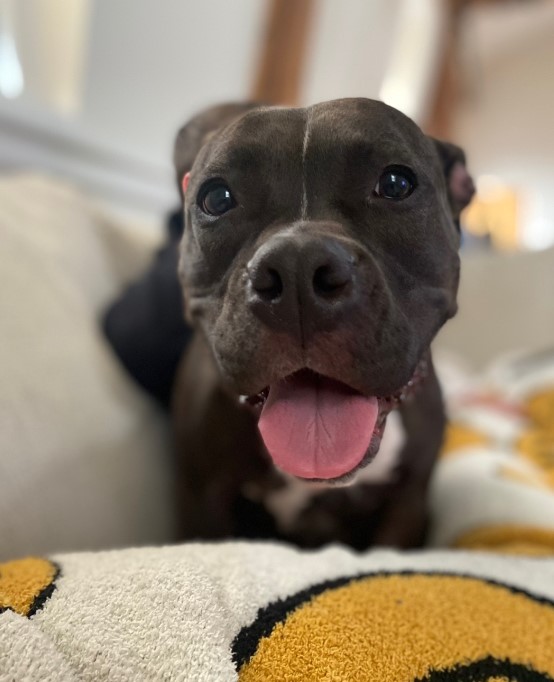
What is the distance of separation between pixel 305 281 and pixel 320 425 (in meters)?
0.16

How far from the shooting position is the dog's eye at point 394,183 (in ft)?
2.19

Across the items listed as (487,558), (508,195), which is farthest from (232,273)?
(508,195)

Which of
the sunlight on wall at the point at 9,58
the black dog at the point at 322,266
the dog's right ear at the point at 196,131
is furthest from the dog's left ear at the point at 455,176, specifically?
the sunlight on wall at the point at 9,58

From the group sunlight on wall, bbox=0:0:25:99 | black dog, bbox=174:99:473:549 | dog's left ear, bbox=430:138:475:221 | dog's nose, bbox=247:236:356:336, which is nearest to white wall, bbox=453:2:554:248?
sunlight on wall, bbox=0:0:25:99

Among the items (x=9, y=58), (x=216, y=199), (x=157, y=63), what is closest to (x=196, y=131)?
(x=216, y=199)

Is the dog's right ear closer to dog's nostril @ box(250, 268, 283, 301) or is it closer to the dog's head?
the dog's head

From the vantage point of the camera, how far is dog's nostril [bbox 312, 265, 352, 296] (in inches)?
22.7

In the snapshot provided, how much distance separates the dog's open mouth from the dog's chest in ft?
0.83

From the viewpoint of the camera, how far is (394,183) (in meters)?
0.67

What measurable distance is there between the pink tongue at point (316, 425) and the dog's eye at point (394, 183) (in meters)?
0.20

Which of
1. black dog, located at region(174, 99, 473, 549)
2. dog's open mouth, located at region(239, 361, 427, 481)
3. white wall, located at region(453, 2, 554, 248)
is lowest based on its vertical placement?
white wall, located at region(453, 2, 554, 248)

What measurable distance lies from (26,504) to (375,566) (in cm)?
43

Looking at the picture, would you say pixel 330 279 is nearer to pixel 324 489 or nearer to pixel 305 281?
pixel 305 281

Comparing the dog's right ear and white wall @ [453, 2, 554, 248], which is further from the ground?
the dog's right ear
